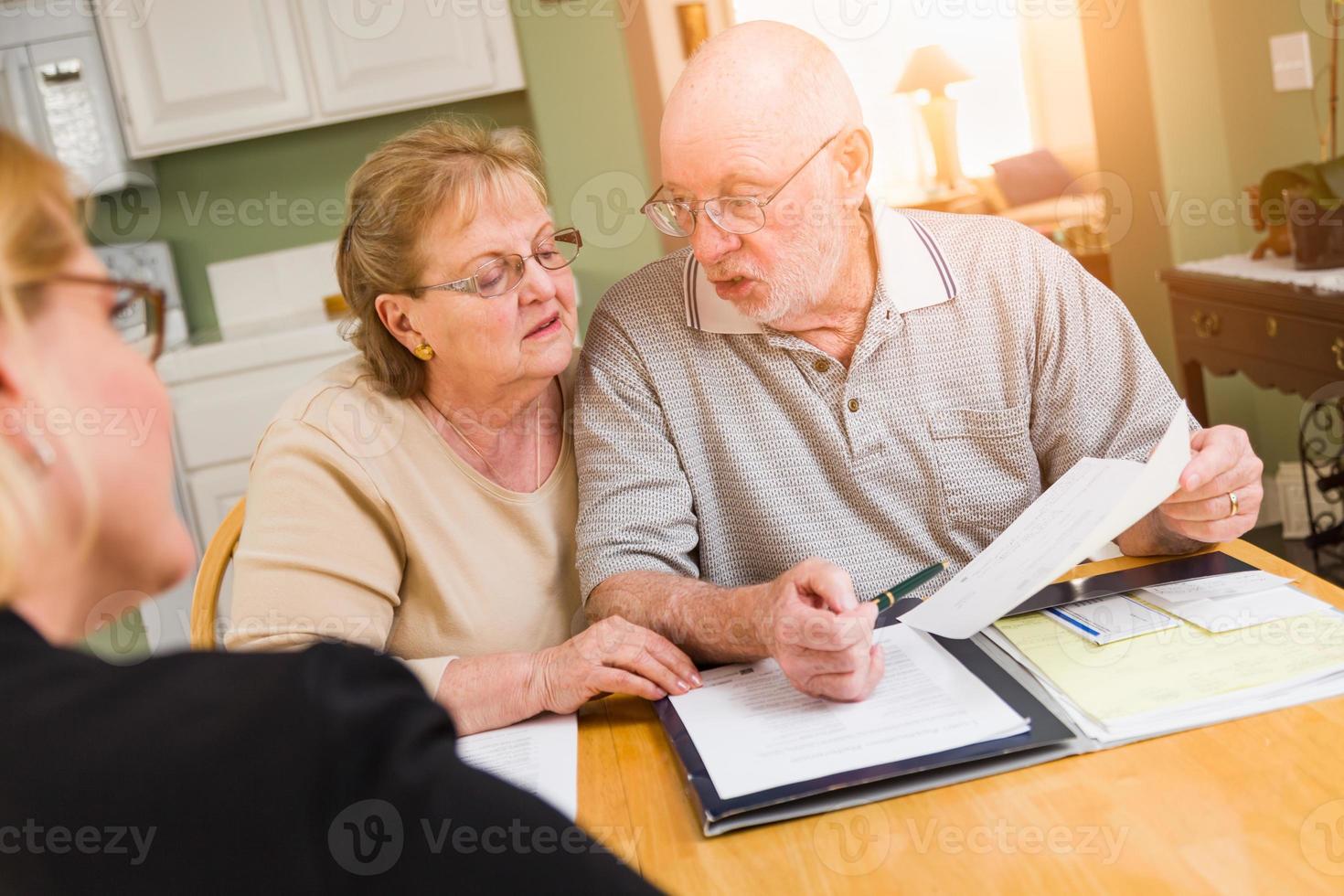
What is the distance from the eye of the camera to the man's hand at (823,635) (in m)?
0.98

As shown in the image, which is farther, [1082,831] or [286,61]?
[286,61]

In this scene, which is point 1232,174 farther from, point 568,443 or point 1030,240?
point 568,443

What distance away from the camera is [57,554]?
42cm

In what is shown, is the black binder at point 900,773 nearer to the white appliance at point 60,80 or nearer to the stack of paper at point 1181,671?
the stack of paper at point 1181,671

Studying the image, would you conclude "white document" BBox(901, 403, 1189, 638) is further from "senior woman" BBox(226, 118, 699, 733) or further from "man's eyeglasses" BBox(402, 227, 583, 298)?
"man's eyeglasses" BBox(402, 227, 583, 298)

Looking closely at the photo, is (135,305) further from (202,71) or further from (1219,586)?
(202,71)

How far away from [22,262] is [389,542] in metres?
0.90

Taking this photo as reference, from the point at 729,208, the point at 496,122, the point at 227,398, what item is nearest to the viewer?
the point at 729,208

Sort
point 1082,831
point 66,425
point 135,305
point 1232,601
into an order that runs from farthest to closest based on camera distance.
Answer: point 1232,601, point 1082,831, point 135,305, point 66,425

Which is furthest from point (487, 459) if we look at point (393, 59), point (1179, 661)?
point (393, 59)

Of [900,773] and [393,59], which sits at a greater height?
[393,59]

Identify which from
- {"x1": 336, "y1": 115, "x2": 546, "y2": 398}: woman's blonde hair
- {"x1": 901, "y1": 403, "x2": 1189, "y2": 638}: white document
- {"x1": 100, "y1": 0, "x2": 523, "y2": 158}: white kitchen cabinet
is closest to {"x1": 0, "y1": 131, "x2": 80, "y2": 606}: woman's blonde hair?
{"x1": 901, "y1": 403, "x2": 1189, "y2": 638}: white document

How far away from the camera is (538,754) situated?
106 cm

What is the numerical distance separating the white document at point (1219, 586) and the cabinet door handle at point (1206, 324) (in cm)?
179
